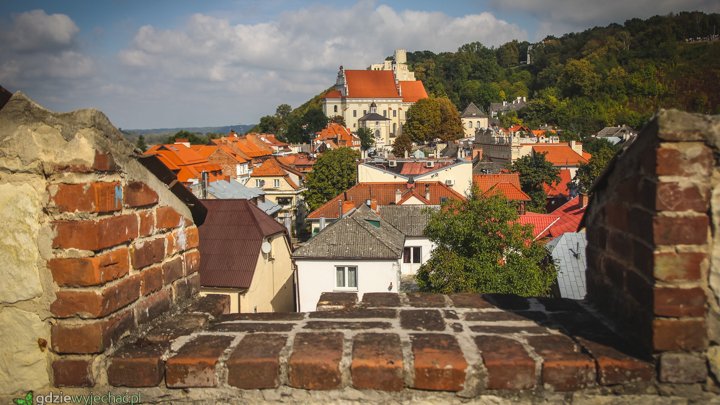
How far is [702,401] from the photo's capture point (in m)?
2.19

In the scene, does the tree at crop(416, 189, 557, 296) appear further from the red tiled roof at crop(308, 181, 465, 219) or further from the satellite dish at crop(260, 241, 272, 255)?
the red tiled roof at crop(308, 181, 465, 219)

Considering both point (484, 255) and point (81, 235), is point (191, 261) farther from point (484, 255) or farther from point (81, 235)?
point (484, 255)

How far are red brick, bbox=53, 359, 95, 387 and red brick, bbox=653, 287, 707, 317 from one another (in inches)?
97.2

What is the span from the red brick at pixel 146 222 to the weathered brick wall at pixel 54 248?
247 mm

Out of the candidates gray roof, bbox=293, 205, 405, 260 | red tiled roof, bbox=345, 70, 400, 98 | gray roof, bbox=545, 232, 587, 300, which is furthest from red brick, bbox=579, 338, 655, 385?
red tiled roof, bbox=345, 70, 400, 98

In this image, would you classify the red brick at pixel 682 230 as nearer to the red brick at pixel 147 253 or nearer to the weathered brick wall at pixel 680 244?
the weathered brick wall at pixel 680 244

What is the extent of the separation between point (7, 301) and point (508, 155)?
65.0m

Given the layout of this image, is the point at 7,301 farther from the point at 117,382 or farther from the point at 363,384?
the point at 363,384

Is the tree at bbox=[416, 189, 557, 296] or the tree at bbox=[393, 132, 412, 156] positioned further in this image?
the tree at bbox=[393, 132, 412, 156]

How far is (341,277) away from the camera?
18953 millimetres

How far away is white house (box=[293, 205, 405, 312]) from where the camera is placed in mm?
18578

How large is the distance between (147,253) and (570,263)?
16211 mm

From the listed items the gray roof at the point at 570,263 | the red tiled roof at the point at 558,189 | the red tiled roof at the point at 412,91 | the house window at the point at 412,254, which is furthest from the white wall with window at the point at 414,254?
the red tiled roof at the point at 412,91

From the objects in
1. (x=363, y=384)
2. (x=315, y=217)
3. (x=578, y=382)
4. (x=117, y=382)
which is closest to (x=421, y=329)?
(x=363, y=384)
